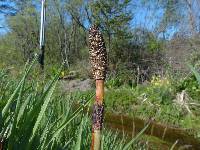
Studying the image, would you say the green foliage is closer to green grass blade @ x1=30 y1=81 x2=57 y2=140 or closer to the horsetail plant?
green grass blade @ x1=30 y1=81 x2=57 y2=140

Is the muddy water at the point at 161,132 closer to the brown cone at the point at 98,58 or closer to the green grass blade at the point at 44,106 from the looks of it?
the green grass blade at the point at 44,106

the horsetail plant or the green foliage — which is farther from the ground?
the horsetail plant

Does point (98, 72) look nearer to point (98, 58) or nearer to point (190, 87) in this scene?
point (98, 58)

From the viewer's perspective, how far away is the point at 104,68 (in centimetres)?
101

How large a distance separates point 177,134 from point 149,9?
24093 mm

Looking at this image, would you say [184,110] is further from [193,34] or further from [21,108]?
[21,108]

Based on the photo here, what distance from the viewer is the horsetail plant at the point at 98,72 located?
1.01 m

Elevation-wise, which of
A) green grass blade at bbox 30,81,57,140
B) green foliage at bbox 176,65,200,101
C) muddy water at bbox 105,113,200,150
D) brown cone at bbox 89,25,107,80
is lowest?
muddy water at bbox 105,113,200,150

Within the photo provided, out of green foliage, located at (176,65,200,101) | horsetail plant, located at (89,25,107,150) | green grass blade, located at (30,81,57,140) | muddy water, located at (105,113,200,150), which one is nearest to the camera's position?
horsetail plant, located at (89,25,107,150)

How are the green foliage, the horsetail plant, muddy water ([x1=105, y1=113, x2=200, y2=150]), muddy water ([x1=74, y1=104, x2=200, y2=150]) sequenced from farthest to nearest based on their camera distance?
1. the green foliage
2. muddy water ([x1=105, y1=113, x2=200, y2=150])
3. muddy water ([x1=74, y1=104, x2=200, y2=150])
4. the horsetail plant

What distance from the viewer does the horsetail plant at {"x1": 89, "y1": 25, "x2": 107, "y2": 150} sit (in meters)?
1.01

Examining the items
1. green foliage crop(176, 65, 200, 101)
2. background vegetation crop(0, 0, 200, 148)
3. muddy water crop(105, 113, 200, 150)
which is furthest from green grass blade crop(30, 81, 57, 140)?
green foliage crop(176, 65, 200, 101)

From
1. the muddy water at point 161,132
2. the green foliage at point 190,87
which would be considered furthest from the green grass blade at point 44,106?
the green foliage at point 190,87

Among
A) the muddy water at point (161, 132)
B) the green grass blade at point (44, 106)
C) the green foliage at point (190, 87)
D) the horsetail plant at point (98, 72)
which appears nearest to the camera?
the horsetail plant at point (98, 72)
